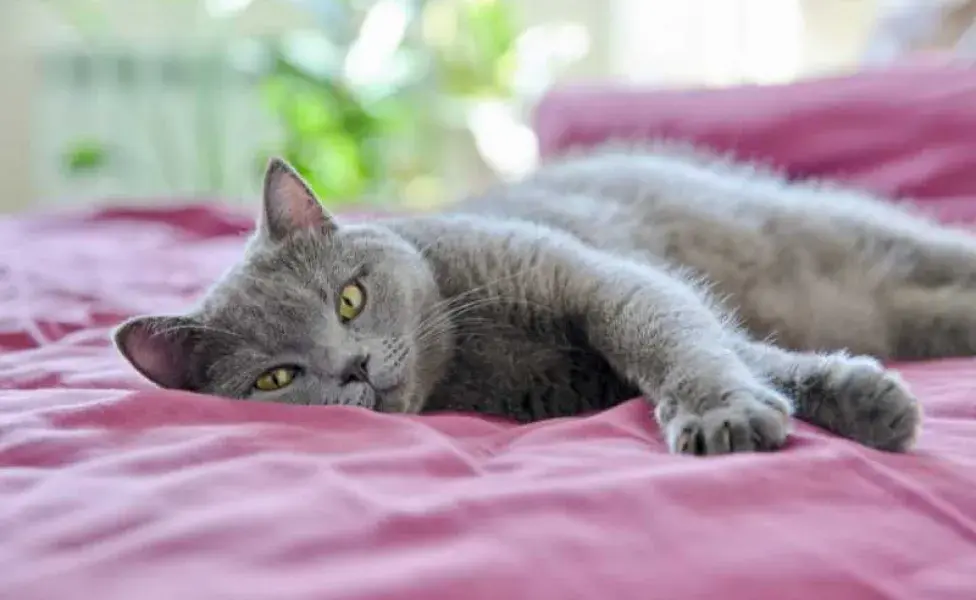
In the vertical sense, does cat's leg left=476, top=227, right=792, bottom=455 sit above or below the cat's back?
below

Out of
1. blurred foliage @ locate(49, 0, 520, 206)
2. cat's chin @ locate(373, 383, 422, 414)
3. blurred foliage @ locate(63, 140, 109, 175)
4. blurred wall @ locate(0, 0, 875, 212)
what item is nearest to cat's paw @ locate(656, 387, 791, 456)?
cat's chin @ locate(373, 383, 422, 414)

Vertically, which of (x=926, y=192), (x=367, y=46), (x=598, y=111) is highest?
(x=367, y=46)

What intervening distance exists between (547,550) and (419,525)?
0.36ft

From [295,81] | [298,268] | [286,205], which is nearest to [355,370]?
[298,268]

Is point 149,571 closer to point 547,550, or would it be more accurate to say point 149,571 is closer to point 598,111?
point 547,550

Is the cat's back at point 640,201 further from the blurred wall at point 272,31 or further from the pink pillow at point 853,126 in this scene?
the blurred wall at point 272,31

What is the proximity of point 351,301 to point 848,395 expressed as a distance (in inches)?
23.3

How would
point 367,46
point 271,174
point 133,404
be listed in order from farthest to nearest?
point 367,46
point 271,174
point 133,404

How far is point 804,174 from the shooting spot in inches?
86.4

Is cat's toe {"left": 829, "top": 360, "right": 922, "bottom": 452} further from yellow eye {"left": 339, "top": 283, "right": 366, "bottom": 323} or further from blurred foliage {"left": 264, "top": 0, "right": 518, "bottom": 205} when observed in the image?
blurred foliage {"left": 264, "top": 0, "right": 518, "bottom": 205}

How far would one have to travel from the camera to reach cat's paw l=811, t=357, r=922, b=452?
1.02 meters

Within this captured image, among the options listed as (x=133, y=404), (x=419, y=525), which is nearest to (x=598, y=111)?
(x=133, y=404)

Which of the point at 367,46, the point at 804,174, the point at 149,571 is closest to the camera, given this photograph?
the point at 149,571

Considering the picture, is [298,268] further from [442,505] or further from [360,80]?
[360,80]
